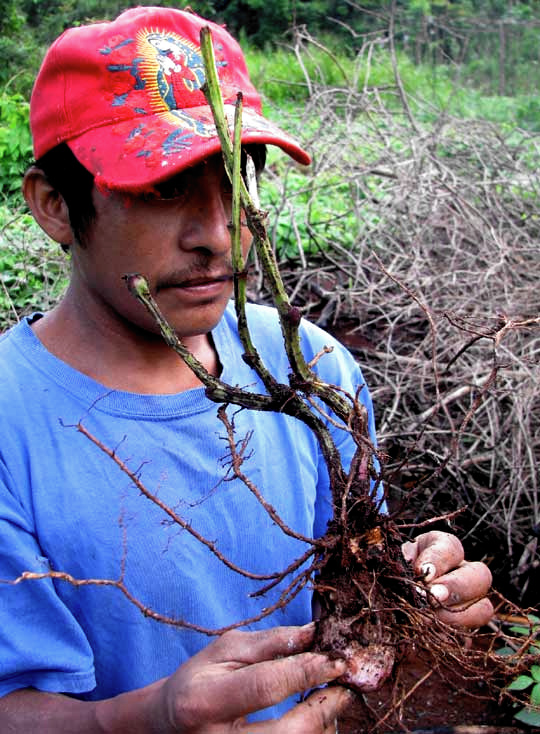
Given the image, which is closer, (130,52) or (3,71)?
(130,52)

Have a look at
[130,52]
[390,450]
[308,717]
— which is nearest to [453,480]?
[390,450]

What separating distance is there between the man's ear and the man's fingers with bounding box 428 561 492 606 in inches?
34.1

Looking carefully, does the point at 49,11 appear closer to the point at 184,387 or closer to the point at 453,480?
the point at 453,480

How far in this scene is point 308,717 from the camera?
102cm

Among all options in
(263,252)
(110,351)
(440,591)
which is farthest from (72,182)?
(440,591)

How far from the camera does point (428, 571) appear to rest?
4.09 feet

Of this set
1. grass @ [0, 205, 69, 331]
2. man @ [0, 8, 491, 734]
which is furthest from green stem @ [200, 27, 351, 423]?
grass @ [0, 205, 69, 331]

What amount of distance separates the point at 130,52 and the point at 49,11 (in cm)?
1309

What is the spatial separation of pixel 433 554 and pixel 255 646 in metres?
0.44

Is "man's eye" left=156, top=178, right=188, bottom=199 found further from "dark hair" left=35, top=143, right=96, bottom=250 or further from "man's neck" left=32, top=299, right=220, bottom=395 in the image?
"man's neck" left=32, top=299, right=220, bottom=395

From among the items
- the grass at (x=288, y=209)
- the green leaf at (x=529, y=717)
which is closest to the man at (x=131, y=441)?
the green leaf at (x=529, y=717)

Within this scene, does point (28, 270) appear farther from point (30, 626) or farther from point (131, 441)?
point (30, 626)

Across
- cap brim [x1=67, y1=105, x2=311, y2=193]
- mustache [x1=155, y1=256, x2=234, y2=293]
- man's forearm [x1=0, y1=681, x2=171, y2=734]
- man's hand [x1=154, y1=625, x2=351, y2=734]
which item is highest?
cap brim [x1=67, y1=105, x2=311, y2=193]

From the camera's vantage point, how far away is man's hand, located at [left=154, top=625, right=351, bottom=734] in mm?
939
